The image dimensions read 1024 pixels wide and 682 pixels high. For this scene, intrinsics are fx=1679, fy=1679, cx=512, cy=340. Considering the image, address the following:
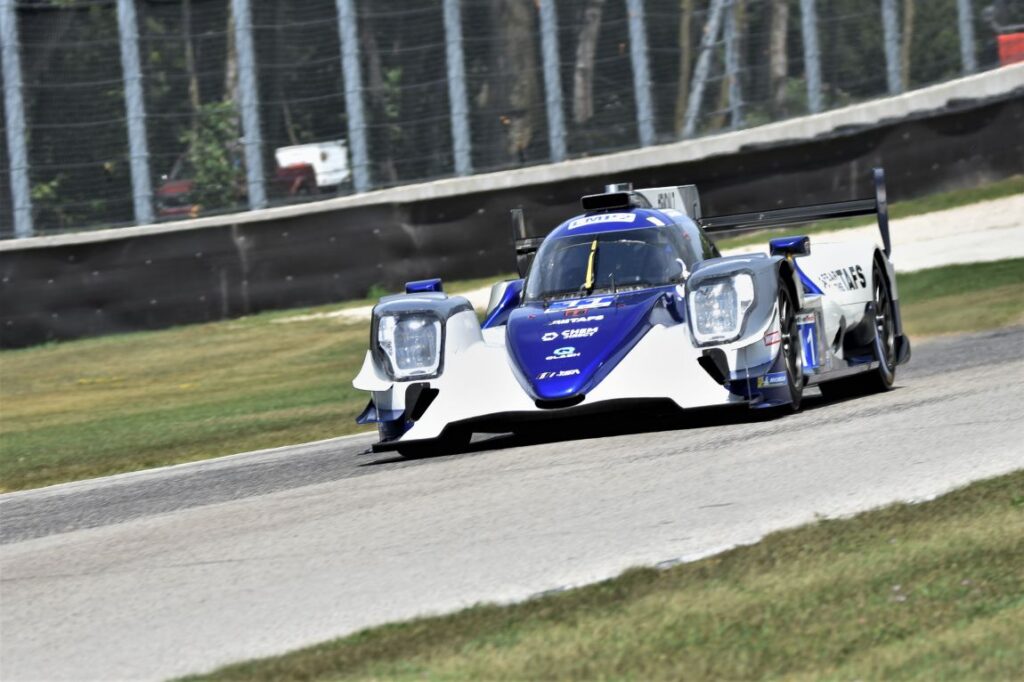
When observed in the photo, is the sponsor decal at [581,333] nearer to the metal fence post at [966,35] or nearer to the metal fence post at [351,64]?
the metal fence post at [351,64]

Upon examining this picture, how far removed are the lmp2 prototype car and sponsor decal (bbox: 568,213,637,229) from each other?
0.05 feet

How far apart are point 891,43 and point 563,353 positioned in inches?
567

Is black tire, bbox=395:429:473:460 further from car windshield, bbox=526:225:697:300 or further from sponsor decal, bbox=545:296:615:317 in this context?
car windshield, bbox=526:225:697:300

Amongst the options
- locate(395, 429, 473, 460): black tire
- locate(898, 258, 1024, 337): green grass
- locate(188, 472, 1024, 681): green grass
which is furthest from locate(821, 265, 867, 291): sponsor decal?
locate(188, 472, 1024, 681): green grass

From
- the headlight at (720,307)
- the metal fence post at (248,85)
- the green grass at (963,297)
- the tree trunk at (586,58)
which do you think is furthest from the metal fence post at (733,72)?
the headlight at (720,307)

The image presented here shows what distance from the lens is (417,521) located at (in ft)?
22.1

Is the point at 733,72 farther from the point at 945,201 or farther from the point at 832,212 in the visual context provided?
the point at 832,212

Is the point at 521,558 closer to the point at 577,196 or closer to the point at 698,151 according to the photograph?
Result: the point at 577,196

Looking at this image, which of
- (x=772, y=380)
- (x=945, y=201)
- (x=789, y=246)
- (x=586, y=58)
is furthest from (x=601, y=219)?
(x=945, y=201)

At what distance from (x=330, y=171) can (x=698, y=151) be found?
4.80 meters

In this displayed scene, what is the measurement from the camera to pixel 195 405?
15.4 m

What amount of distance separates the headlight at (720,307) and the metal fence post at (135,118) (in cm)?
1165

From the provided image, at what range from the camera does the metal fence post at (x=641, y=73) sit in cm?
2139

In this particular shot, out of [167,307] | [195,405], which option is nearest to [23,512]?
[195,405]
